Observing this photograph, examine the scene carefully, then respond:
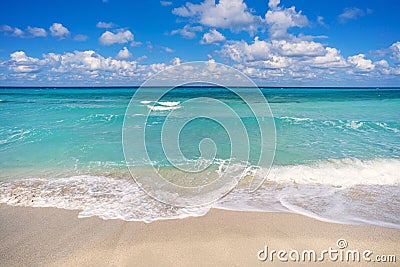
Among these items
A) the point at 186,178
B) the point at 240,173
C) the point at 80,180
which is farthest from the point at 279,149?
the point at 80,180

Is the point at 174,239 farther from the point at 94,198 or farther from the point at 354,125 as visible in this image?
the point at 354,125

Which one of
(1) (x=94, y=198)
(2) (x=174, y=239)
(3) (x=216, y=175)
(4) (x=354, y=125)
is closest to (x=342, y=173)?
(3) (x=216, y=175)

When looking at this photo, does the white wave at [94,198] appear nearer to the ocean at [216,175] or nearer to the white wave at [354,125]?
the ocean at [216,175]

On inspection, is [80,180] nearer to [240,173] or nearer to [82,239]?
[82,239]

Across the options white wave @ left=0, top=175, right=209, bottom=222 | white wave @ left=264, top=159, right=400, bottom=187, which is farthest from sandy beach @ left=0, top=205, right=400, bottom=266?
white wave @ left=264, top=159, right=400, bottom=187

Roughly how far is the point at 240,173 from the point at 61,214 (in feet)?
17.1

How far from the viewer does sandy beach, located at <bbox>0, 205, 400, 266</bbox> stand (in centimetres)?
434

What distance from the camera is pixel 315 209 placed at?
6039 mm

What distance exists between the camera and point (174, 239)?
484 cm

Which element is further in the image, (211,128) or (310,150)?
(211,128)

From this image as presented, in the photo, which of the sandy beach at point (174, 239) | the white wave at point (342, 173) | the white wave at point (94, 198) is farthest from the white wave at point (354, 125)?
the white wave at point (94, 198)

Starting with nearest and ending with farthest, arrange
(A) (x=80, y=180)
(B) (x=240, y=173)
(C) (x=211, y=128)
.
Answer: (A) (x=80, y=180)
(B) (x=240, y=173)
(C) (x=211, y=128)

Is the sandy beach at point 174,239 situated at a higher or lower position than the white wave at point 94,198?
lower

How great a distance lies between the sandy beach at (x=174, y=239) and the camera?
434 cm
